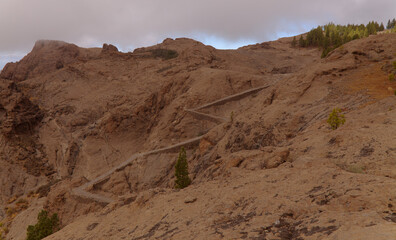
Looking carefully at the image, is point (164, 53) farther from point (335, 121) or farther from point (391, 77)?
point (335, 121)

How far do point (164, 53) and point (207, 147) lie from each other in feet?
155

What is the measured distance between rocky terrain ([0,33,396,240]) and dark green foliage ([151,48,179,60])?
0.52m

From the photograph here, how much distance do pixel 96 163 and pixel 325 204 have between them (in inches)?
1400

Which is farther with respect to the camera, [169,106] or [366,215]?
[169,106]

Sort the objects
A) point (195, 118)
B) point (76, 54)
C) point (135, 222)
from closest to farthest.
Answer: point (135, 222) < point (195, 118) < point (76, 54)

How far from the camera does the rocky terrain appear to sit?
6324 millimetres

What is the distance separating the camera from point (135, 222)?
911 centimetres

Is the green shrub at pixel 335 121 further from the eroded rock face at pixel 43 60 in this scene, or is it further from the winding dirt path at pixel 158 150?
the eroded rock face at pixel 43 60

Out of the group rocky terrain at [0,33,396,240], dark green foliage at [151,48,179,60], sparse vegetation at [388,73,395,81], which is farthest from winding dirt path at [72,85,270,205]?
dark green foliage at [151,48,179,60]

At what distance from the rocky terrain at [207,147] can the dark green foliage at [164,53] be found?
523 mm

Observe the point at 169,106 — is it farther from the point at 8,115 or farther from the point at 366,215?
the point at 366,215

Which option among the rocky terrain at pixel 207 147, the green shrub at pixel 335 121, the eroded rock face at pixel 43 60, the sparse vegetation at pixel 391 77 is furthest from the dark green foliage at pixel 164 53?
the green shrub at pixel 335 121

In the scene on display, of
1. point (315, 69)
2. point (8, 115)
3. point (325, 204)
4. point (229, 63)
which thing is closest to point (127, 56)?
point (229, 63)

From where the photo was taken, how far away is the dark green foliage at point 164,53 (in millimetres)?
64625
